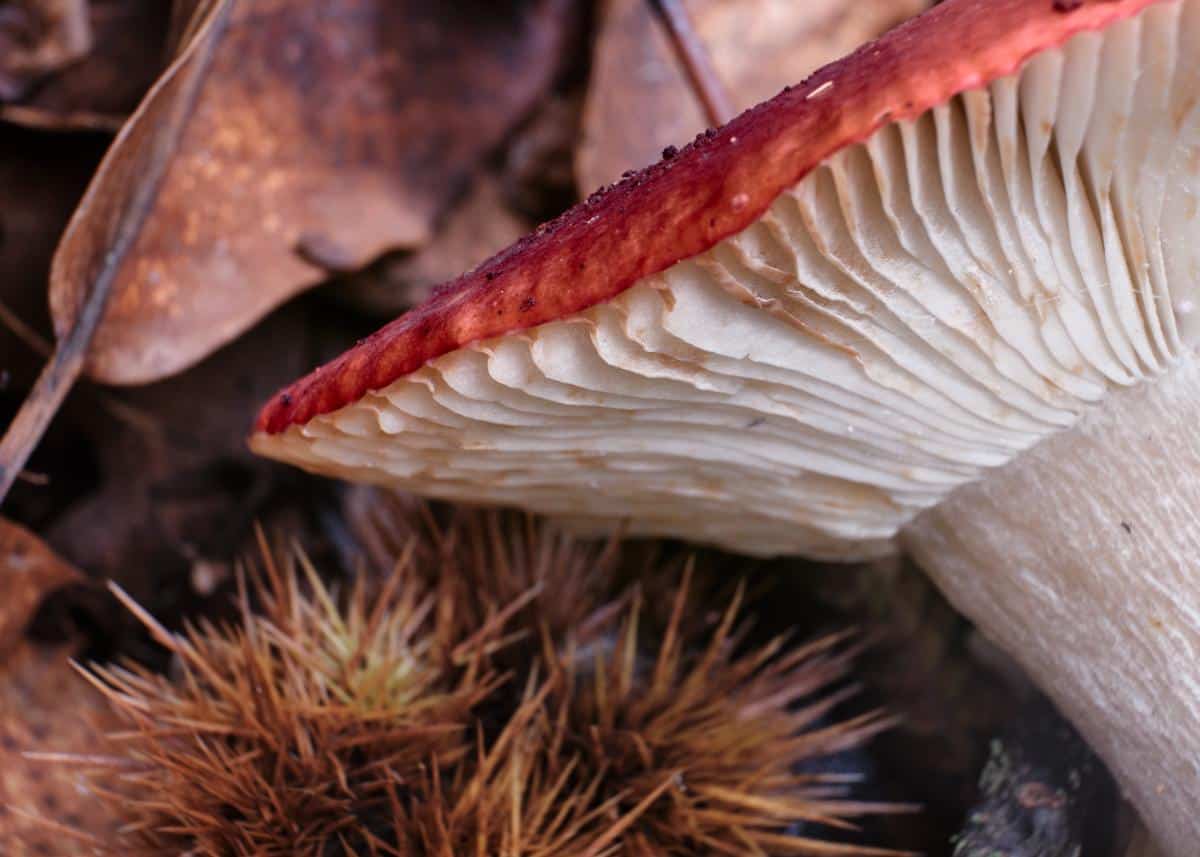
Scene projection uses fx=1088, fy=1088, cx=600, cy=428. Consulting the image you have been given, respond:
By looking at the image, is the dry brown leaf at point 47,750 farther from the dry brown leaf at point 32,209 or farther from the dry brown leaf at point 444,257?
the dry brown leaf at point 444,257

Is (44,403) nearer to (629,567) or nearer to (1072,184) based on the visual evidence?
(629,567)

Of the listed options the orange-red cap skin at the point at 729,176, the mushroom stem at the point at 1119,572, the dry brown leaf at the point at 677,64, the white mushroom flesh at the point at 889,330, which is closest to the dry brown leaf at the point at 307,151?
the dry brown leaf at the point at 677,64

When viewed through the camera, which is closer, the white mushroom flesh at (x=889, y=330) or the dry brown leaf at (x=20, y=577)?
the white mushroom flesh at (x=889, y=330)

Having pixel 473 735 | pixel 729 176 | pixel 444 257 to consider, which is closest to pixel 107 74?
pixel 444 257

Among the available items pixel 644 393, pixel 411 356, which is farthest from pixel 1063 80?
pixel 411 356

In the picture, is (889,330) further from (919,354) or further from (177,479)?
(177,479)

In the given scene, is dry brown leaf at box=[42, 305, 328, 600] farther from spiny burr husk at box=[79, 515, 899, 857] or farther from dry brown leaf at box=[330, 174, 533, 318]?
spiny burr husk at box=[79, 515, 899, 857]

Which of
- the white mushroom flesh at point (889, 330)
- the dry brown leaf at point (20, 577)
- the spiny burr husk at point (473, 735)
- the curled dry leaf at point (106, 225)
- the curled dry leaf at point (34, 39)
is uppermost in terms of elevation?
the curled dry leaf at point (34, 39)
